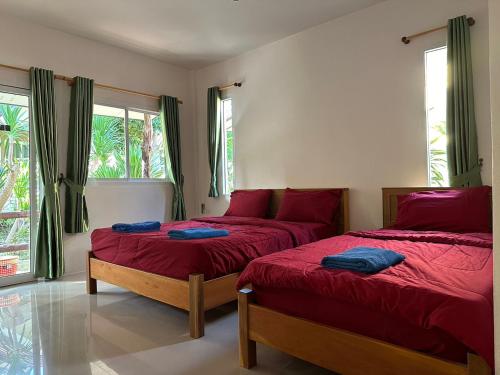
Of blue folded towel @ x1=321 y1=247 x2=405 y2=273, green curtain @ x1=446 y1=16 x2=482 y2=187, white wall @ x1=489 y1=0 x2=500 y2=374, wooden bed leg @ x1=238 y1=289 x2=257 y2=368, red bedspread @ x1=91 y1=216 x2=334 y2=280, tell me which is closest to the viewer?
white wall @ x1=489 y1=0 x2=500 y2=374

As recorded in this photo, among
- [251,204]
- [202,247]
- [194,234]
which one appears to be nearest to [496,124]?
[202,247]

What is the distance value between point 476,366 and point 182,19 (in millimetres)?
3666

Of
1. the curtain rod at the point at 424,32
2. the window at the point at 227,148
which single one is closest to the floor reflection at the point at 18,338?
the window at the point at 227,148

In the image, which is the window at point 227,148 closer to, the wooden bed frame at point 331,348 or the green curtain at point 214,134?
the green curtain at point 214,134

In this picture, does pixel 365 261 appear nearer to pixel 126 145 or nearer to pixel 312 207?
pixel 312 207

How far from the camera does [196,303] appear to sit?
2203 millimetres

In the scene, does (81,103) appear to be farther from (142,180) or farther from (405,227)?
(405,227)

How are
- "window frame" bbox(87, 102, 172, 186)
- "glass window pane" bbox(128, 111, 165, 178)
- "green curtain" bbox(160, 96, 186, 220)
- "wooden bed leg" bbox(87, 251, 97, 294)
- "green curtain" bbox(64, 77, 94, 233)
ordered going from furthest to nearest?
"green curtain" bbox(160, 96, 186, 220), "glass window pane" bbox(128, 111, 165, 178), "window frame" bbox(87, 102, 172, 186), "green curtain" bbox(64, 77, 94, 233), "wooden bed leg" bbox(87, 251, 97, 294)

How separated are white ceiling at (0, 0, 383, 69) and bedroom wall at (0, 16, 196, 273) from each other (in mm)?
154

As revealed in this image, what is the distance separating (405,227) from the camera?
273cm

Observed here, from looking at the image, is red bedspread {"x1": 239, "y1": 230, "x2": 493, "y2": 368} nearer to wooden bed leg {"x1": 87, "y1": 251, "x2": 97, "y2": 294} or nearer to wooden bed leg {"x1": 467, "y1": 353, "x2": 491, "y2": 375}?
wooden bed leg {"x1": 467, "y1": 353, "x2": 491, "y2": 375}

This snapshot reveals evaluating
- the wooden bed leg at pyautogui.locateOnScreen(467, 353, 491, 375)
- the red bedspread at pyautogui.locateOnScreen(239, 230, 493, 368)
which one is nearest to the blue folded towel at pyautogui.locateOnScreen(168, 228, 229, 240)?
the red bedspread at pyautogui.locateOnScreen(239, 230, 493, 368)

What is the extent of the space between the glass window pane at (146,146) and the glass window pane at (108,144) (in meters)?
0.13

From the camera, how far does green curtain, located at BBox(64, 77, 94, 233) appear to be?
12.3 feet
